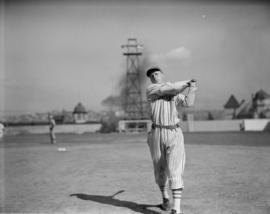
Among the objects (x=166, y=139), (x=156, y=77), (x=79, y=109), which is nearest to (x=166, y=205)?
(x=166, y=139)

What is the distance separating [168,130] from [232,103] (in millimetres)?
68724

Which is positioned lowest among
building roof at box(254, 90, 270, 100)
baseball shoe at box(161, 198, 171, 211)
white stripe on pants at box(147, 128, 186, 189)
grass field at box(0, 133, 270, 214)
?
grass field at box(0, 133, 270, 214)

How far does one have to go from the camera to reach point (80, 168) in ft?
29.3

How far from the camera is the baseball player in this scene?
4.11 metres

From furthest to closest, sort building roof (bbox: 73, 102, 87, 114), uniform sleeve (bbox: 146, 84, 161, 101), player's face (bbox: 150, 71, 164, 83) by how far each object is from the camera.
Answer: building roof (bbox: 73, 102, 87, 114) → player's face (bbox: 150, 71, 164, 83) → uniform sleeve (bbox: 146, 84, 161, 101)

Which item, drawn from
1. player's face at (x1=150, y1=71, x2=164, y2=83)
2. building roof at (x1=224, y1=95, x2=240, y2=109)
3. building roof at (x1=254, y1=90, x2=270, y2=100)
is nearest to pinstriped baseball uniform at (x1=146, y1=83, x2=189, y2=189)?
player's face at (x1=150, y1=71, x2=164, y2=83)

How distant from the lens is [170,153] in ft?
13.7

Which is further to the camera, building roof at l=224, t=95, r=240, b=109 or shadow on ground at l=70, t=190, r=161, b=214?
building roof at l=224, t=95, r=240, b=109

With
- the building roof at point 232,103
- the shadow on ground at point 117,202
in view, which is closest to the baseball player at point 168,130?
the shadow on ground at point 117,202

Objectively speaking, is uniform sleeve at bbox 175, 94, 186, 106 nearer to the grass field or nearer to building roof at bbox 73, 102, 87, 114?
the grass field

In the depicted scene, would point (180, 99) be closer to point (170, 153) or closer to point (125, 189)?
point (170, 153)

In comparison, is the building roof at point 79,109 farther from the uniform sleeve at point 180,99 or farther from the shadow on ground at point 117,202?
the uniform sleeve at point 180,99

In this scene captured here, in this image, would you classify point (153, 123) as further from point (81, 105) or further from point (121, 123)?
point (81, 105)

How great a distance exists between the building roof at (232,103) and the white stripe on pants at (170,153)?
67.9 metres
